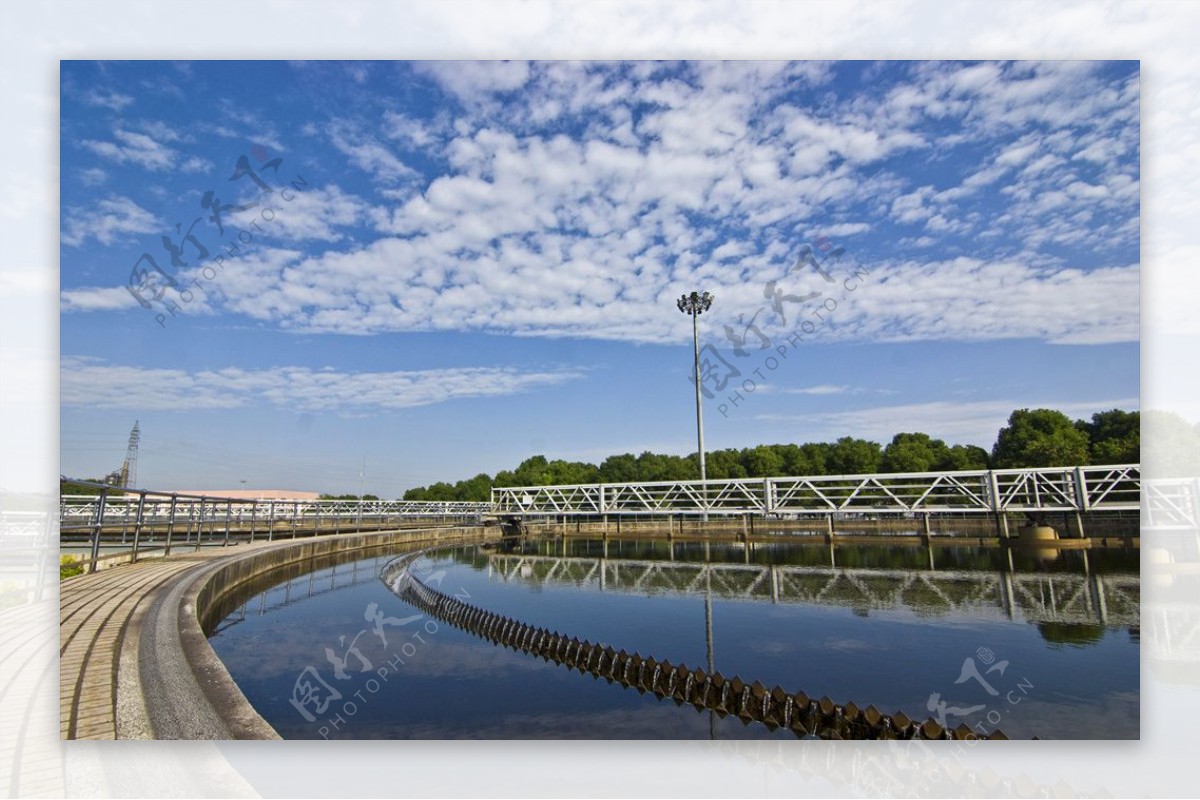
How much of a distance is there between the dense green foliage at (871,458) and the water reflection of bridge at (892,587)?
69.8ft

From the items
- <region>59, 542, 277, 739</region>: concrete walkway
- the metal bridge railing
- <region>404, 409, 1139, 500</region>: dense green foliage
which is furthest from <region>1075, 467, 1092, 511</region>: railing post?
the metal bridge railing

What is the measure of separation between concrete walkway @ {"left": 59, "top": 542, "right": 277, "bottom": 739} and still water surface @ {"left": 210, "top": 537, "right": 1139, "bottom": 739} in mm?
1312

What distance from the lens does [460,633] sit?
972cm

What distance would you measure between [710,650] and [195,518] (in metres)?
15.4

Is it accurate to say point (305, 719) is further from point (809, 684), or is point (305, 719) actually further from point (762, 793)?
point (809, 684)

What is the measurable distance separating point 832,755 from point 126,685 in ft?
17.3

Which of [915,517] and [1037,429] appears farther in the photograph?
[1037,429]

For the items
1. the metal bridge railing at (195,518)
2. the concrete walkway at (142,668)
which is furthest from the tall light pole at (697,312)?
the concrete walkway at (142,668)

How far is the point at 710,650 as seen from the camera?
806cm

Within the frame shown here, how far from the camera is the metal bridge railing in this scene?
10164mm

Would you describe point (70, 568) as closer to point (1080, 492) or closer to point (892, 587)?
point (892, 587)

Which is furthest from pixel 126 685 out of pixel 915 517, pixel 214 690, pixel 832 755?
pixel 915 517

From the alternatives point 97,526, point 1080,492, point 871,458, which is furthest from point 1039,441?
point 97,526

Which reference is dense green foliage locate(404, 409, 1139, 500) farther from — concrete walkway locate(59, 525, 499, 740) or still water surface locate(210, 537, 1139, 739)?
concrete walkway locate(59, 525, 499, 740)
